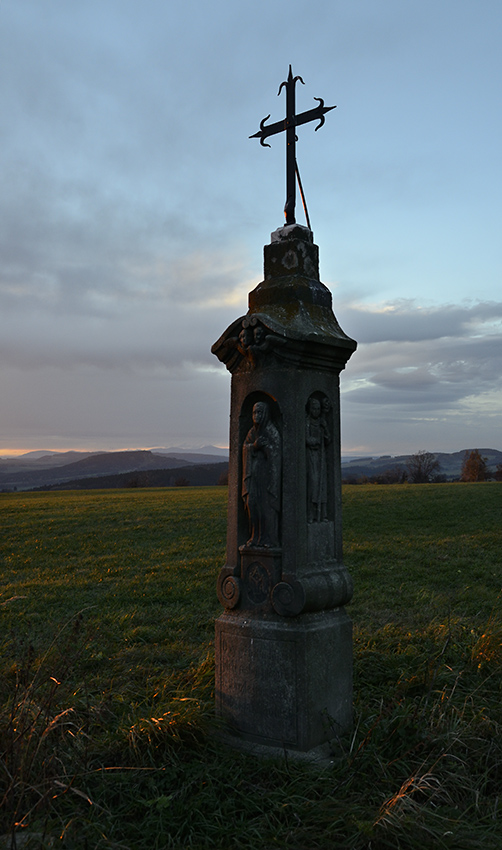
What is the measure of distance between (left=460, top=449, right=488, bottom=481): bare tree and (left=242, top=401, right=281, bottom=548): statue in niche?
5284 cm

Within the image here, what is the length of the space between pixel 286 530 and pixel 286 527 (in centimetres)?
2

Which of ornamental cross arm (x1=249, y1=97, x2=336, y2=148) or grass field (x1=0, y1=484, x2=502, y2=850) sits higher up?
ornamental cross arm (x1=249, y1=97, x2=336, y2=148)

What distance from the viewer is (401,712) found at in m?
4.52

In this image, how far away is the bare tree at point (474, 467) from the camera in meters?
53.8

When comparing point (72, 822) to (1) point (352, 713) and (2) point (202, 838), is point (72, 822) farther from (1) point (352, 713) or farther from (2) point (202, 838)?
(1) point (352, 713)

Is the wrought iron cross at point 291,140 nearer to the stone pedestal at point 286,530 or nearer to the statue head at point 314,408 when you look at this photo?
the stone pedestal at point 286,530

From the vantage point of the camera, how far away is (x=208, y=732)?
4.39 m

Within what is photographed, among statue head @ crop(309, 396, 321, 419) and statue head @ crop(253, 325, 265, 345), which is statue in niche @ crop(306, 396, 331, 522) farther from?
statue head @ crop(253, 325, 265, 345)

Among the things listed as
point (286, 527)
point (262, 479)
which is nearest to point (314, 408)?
point (262, 479)

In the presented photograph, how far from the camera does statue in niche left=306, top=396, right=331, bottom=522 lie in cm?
472

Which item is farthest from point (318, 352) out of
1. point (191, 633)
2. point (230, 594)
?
point (191, 633)

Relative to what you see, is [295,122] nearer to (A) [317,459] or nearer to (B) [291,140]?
(B) [291,140]

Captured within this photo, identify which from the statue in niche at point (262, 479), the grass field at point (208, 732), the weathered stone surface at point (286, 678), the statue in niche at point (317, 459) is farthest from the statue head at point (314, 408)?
the grass field at point (208, 732)

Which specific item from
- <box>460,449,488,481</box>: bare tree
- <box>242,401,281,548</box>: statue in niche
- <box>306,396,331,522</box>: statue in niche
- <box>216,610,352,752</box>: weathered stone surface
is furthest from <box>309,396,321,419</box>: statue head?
<box>460,449,488,481</box>: bare tree
